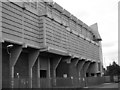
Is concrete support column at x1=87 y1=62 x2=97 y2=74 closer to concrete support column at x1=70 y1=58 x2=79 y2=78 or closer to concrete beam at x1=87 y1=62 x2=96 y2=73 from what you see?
concrete beam at x1=87 y1=62 x2=96 y2=73

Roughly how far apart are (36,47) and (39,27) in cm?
603

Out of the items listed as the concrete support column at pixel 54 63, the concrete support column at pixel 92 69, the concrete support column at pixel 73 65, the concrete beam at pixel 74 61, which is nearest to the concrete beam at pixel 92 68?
the concrete support column at pixel 92 69

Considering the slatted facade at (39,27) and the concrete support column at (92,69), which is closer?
the slatted facade at (39,27)

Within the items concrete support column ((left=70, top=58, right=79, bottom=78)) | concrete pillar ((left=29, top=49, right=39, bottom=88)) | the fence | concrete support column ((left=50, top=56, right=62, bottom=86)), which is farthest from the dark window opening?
concrete support column ((left=70, top=58, right=79, bottom=78))

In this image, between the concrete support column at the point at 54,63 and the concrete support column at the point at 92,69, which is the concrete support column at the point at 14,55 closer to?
the concrete support column at the point at 54,63

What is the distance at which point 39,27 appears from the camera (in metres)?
53.3

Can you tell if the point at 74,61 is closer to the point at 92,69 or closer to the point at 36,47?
the point at 92,69

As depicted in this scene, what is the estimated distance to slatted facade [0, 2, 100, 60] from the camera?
43.4m

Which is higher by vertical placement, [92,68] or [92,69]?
[92,68]

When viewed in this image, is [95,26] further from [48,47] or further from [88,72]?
[48,47]

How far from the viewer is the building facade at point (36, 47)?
4001 cm

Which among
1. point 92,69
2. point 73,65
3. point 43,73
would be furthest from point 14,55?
point 92,69

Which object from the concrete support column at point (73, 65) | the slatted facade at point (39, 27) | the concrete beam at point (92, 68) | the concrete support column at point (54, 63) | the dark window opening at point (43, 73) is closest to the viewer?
the slatted facade at point (39, 27)

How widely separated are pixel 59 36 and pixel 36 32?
9.54 metres
